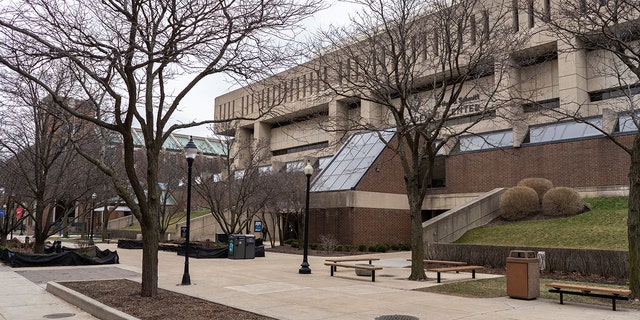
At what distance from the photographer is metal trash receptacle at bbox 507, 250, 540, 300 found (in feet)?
39.2

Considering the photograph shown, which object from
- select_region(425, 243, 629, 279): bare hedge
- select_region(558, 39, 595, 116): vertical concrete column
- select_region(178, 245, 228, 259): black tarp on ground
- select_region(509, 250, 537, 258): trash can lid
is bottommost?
select_region(178, 245, 228, 259): black tarp on ground

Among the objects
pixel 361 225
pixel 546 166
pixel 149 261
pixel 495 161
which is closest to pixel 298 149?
pixel 361 225

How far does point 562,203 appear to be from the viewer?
78.6ft

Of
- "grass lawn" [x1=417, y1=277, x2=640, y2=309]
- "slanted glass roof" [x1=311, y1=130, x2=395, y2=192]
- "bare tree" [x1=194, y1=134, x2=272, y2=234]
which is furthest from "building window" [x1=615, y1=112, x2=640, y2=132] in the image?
"bare tree" [x1=194, y1=134, x2=272, y2=234]

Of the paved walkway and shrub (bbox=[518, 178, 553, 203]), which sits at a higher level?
shrub (bbox=[518, 178, 553, 203])

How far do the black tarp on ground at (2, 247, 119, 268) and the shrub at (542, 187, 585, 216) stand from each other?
1980 cm

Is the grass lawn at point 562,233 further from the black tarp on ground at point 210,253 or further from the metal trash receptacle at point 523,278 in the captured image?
the black tarp on ground at point 210,253

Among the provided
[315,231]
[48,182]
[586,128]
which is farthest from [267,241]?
[586,128]

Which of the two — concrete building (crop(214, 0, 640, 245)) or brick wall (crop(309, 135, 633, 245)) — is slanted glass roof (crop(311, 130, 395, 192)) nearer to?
concrete building (crop(214, 0, 640, 245))

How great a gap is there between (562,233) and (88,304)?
1798 cm

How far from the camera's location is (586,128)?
2995 cm

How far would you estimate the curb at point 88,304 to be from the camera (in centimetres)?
958

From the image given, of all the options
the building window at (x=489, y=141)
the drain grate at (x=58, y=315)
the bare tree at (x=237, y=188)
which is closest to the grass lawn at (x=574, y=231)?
the building window at (x=489, y=141)

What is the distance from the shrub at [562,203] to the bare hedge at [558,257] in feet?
21.2
